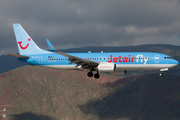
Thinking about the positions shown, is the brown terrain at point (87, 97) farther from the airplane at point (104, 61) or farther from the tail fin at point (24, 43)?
the airplane at point (104, 61)

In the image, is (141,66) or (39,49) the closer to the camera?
(141,66)

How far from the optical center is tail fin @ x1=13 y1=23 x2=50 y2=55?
2798 inches

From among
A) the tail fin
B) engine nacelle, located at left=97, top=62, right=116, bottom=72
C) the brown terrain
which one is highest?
the tail fin

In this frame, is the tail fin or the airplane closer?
the airplane

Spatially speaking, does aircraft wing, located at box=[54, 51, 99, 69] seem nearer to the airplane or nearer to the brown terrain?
the airplane

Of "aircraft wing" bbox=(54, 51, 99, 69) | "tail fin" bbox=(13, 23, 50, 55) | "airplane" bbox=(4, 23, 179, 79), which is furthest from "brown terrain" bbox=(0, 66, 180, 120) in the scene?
"aircraft wing" bbox=(54, 51, 99, 69)

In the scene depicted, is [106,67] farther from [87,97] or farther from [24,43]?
[87,97]

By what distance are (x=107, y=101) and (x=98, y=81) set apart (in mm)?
14063

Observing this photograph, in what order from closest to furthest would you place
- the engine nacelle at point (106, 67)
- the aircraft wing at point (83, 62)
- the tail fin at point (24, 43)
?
the aircraft wing at point (83, 62) → the engine nacelle at point (106, 67) → the tail fin at point (24, 43)

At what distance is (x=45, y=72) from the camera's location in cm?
11644

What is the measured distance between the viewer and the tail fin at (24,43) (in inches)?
2798

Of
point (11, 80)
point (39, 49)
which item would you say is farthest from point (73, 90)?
point (39, 49)

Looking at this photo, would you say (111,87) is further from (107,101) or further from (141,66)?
(141,66)

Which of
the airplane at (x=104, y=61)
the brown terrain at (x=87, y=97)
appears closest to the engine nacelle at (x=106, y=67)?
the airplane at (x=104, y=61)
